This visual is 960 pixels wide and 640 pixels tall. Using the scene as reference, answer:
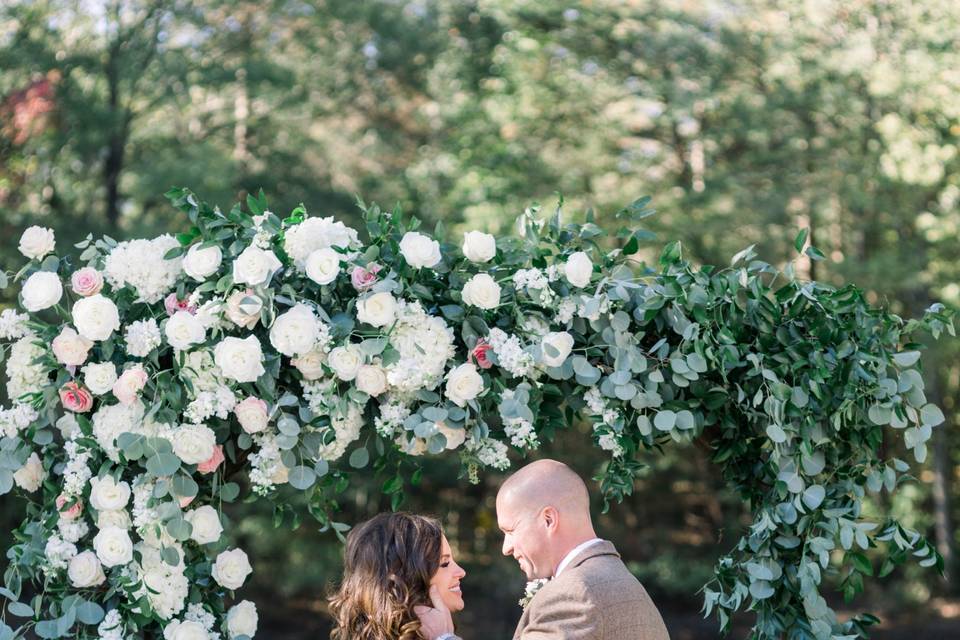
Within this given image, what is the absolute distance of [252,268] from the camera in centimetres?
304

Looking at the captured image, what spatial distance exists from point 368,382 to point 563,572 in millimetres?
784

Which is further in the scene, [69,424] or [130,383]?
[69,424]

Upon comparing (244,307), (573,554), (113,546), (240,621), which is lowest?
(240,621)

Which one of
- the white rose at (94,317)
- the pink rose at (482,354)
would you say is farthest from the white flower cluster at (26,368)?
the pink rose at (482,354)

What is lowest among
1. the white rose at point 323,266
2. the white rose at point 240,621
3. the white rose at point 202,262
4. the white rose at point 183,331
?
the white rose at point 240,621

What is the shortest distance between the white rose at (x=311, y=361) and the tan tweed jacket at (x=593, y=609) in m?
0.92

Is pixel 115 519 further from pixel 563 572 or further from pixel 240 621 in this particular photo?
pixel 563 572

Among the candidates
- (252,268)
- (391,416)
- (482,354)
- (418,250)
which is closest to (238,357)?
(252,268)

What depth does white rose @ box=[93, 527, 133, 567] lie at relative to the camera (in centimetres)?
309

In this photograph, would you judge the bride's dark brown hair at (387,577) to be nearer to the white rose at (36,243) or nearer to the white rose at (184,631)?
the white rose at (184,631)

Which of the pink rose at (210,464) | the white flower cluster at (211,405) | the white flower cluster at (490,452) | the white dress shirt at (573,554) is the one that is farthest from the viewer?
the white flower cluster at (490,452)

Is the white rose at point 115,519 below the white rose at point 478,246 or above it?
below

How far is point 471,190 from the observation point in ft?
38.6

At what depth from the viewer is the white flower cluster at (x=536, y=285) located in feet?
10.6
